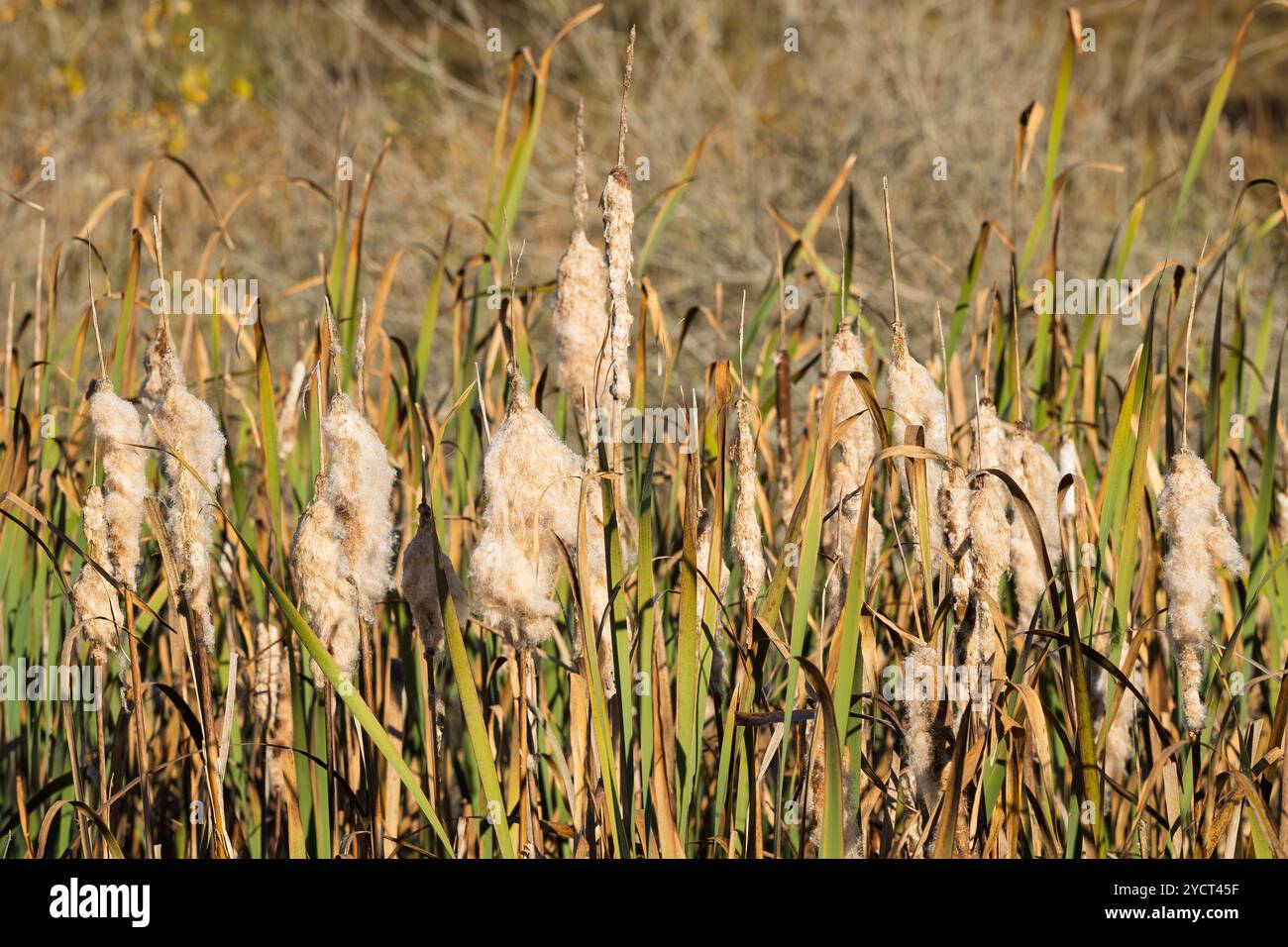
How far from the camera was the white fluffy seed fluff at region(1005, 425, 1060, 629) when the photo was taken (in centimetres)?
119

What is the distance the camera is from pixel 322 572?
1.01 meters

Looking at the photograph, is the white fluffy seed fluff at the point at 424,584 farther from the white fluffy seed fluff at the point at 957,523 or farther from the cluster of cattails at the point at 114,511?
the white fluffy seed fluff at the point at 957,523

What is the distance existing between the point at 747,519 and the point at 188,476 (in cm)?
52

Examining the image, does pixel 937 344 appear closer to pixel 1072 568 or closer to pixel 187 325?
pixel 1072 568

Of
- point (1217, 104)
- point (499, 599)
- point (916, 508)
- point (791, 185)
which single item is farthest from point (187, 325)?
point (791, 185)

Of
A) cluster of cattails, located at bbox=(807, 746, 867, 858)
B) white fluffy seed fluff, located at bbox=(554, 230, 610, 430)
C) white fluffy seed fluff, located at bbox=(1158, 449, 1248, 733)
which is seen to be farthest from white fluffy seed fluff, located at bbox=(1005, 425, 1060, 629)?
white fluffy seed fluff, located at bbox=(554, 230, 610, 430)

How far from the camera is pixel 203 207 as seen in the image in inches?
306

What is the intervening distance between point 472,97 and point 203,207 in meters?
2.72

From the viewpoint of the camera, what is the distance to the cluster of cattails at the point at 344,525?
1.00 meters

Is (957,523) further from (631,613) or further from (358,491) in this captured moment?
(358,491)

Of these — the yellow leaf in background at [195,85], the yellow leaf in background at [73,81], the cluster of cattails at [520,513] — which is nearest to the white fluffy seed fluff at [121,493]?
the cluster of cattails at [520,513]

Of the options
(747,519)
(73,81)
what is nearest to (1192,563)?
(747,519)

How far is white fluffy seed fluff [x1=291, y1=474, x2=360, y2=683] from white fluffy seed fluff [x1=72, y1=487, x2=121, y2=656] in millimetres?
202

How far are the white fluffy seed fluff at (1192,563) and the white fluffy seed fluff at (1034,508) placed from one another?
114 millimetres
